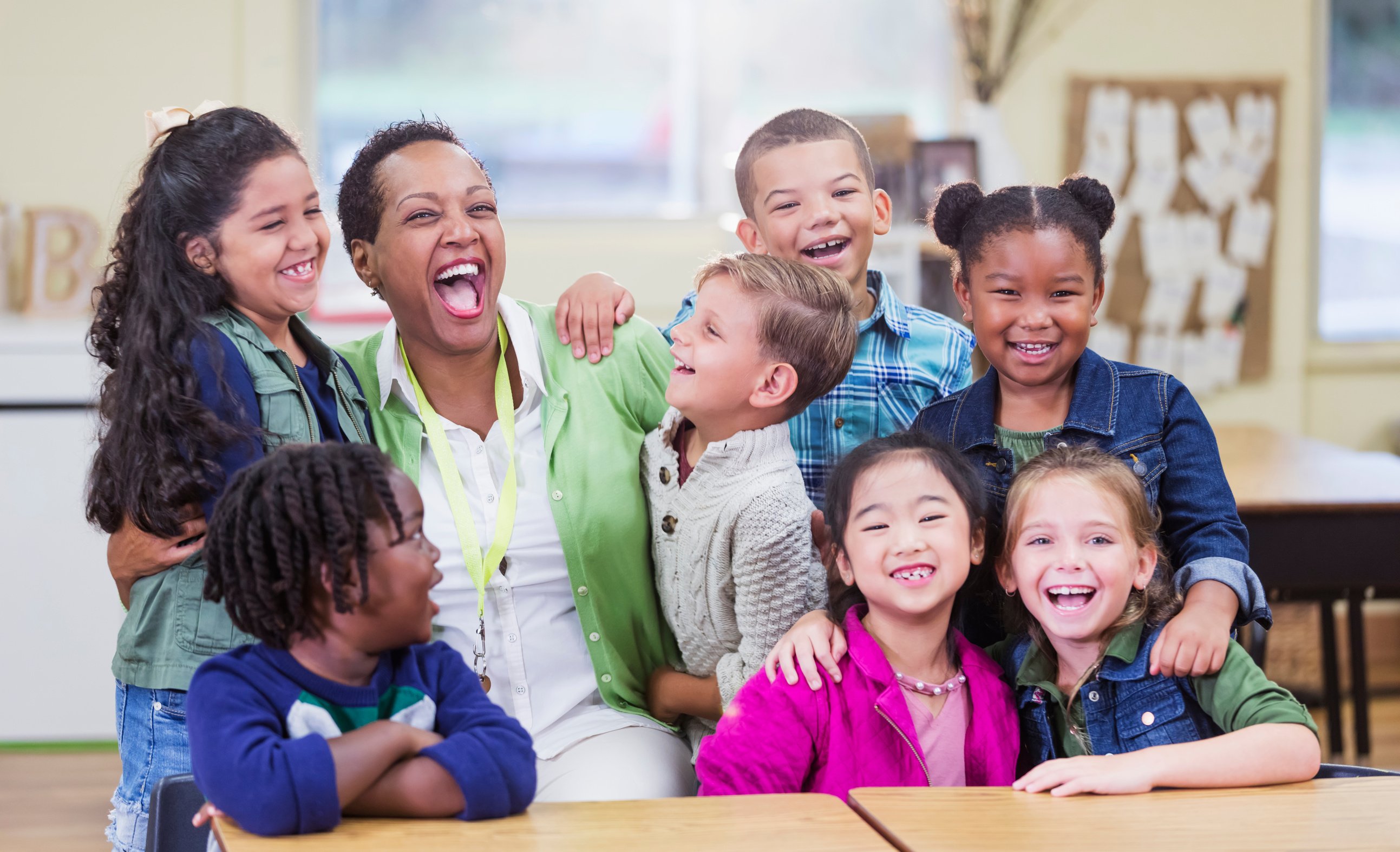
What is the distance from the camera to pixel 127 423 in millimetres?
1529

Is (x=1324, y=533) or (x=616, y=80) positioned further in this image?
(x=616, y=80)

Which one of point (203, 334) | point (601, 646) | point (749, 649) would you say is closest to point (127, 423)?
point (203, 334)

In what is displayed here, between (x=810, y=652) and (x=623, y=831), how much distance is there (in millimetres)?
438

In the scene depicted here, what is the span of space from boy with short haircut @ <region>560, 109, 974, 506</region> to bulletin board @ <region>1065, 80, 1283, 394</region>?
2.23 meters

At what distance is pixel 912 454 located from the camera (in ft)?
5.18

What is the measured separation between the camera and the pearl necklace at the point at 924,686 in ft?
5.11

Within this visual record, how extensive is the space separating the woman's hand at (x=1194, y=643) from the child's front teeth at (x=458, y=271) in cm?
107

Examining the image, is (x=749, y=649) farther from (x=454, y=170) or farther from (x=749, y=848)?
(x=454, y=170)

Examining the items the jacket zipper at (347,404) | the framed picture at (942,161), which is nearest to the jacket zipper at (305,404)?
the jacket zipper at (347,404)

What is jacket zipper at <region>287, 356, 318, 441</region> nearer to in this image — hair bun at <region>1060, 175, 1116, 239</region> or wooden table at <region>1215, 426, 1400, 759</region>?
hair bun at <region>1060, 175, 1116, 239</region>

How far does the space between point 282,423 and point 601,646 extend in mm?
569

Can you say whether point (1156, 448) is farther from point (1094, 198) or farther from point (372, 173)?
point (372, 173)

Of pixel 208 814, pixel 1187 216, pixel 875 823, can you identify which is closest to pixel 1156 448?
pixel 875 823

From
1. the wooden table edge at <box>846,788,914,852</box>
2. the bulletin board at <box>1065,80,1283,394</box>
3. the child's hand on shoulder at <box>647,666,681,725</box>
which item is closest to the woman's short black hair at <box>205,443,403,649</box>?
the wooden table edge at <box>846,788,914,852</box>
